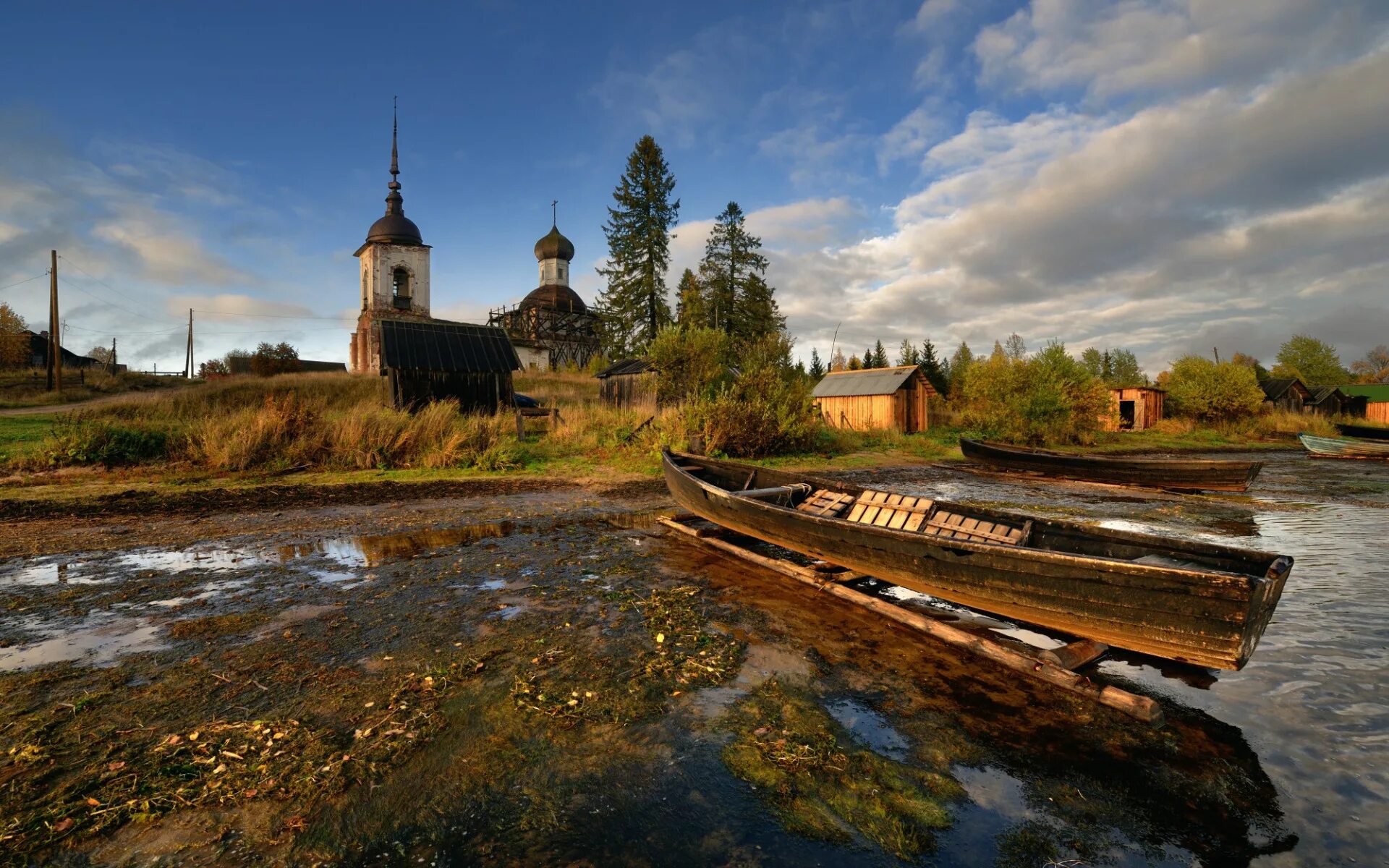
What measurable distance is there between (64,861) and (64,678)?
225 cm

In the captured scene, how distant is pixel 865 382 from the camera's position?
28.9 m

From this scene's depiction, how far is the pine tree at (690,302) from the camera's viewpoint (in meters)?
33.0

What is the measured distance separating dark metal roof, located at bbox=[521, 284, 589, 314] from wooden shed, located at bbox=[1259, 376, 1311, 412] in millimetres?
53129

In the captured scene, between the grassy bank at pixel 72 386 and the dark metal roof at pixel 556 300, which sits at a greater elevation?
the dark metal roof at pixel 556 300

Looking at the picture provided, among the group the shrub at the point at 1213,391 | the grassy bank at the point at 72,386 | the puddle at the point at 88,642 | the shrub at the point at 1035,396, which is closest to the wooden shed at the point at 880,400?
the shrub at the point at 1035,396

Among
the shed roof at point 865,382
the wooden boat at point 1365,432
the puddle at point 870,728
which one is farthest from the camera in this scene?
the shed roof at point 865,382

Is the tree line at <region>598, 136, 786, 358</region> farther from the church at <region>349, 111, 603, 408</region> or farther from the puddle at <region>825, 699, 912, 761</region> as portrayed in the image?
the puddle at <region>825, 699, 912, 761</region>

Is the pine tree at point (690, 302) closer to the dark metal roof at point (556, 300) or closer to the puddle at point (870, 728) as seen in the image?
the dark metal roof at point (556, 300)

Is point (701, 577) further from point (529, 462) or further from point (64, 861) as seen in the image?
point (529, 462)

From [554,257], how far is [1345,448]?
2055 inches

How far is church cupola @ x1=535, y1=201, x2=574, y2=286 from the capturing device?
176ft

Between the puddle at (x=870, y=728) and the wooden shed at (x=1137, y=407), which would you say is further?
the wooden shed at (x=1137, y=407)

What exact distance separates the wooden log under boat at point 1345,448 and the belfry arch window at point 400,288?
5049cm

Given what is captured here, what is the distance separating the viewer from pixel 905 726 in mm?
→ 3467
